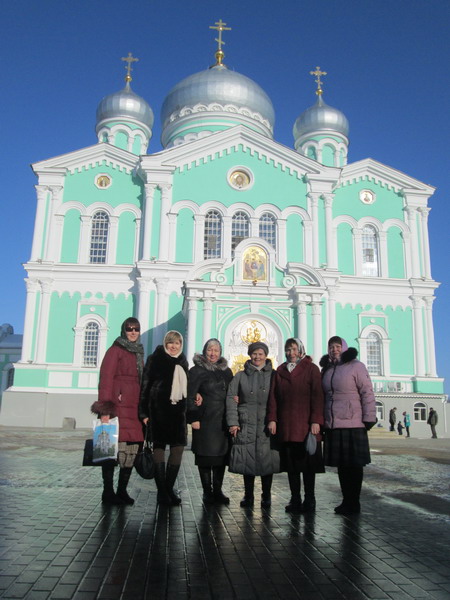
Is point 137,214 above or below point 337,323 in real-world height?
above

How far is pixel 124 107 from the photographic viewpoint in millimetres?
34000

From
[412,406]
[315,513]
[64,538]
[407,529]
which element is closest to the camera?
[64,538]

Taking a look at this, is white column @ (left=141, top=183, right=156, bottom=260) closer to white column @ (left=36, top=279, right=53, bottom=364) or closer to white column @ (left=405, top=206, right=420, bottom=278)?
white column @ (left=36, top=279, right=53, bottom=364)

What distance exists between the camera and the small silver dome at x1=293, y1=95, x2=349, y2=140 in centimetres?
3422

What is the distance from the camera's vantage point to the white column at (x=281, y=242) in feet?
83.4

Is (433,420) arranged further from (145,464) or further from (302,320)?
(145,464)

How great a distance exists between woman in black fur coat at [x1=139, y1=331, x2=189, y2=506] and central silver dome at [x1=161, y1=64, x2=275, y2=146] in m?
27.0

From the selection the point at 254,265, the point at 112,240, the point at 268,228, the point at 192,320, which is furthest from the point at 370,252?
the point at 112,240

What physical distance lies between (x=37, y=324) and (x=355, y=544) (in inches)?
860

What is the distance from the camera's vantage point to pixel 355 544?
481 centimetres

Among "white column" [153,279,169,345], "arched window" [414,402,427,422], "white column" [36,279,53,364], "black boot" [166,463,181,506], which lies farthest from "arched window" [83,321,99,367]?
"black boot" [166,463,181,506]

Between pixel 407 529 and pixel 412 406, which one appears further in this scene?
pixel 412 406

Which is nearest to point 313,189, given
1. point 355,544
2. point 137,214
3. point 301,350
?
point 137,214

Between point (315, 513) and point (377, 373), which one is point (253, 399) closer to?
point (315, 513)
